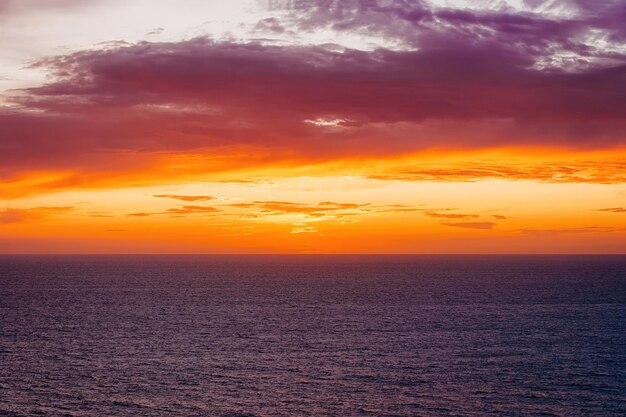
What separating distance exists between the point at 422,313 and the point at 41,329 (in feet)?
235

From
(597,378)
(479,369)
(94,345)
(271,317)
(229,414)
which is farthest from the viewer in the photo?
(271,317)

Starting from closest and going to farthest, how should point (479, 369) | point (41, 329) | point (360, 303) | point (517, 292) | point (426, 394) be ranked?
point (426, 394)
point (479, 369)
point (41, 329)
point (360, 303)
point (517, 292)

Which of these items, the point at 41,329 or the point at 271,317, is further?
the point at 271,317

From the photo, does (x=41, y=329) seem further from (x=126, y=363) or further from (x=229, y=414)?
(x=229, y=414)

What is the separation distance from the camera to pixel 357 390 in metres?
71.6

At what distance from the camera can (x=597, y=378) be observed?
75625mm

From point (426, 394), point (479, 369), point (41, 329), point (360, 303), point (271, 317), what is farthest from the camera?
point (360, 303)

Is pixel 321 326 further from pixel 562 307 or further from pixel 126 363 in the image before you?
pixel 562 307

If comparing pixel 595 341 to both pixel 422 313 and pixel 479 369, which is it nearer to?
pixel 479 369

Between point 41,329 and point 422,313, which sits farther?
point 422,313

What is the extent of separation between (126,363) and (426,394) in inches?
1484

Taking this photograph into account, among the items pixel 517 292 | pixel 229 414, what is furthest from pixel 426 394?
pixel 517 292

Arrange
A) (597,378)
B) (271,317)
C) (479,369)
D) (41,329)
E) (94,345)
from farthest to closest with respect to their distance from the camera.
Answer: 1. (271,317)
2. (41,329)
3. (94,345)
4. (479,369)
5. (597,378)

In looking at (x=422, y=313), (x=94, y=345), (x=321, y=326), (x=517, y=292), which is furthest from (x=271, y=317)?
(x=517, y=292)
